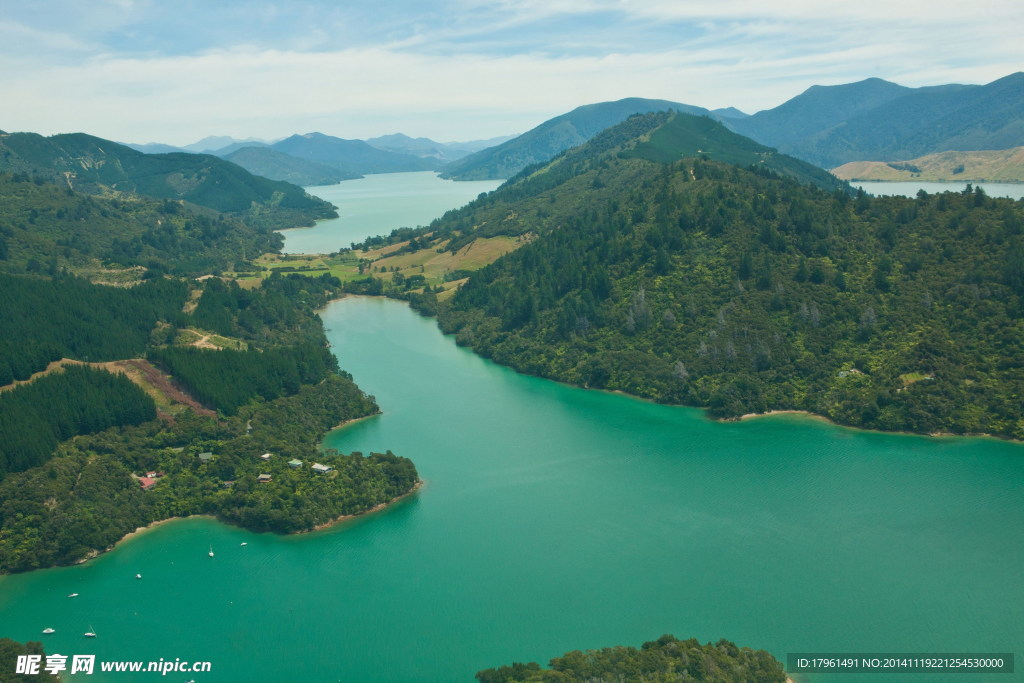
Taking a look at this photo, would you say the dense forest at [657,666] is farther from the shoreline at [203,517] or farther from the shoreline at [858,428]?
the shoreline at [858,428]

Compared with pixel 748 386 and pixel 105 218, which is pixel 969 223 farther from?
pixel 105 218

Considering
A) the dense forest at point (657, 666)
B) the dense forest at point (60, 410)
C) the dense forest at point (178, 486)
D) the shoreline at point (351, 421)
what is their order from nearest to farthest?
the dense forest at point (657, 666) → the dense forest at point (178, 486) → the dense forest at point (60, 410) → the shoreline at point (351, 421)

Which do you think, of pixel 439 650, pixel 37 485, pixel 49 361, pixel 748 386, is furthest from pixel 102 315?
pixel 748 386

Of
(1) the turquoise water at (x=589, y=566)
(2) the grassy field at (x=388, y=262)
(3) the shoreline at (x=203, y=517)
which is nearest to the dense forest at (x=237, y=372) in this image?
(1) the turquoise water at (x=589, y=566)

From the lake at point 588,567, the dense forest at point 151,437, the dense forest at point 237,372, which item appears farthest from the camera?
the dense forest at point 237,372

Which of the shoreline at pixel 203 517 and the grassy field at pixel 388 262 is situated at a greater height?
the grassy field at pixel 388 262

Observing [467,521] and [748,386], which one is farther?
[748,386]

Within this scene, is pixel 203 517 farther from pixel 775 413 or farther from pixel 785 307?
pixel 785 307
